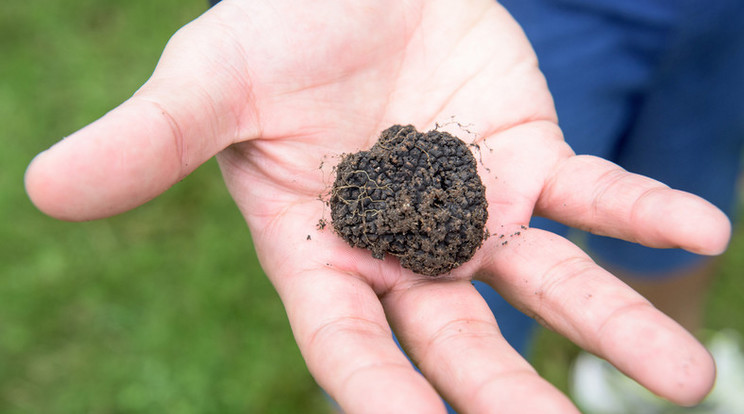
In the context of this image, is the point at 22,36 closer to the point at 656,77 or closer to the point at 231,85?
the point at 231,85

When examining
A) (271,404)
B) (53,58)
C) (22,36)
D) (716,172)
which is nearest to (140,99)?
(271,404)

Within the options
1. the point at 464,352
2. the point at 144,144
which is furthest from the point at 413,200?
the point at 144,144

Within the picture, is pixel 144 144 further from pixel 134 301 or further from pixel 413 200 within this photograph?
pixel 134 301

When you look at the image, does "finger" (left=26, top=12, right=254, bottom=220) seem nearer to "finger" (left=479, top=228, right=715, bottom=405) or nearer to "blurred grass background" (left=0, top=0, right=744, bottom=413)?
"finger" (left=479, top=228, right=715, bottom=405)

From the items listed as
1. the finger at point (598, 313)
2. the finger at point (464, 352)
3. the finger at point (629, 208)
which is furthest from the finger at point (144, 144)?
the finger at point (629, 208)

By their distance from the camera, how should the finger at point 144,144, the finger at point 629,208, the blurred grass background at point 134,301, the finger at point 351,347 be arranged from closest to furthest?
the finger at point 351,347 → the finger at point 144,144 → the finger at point 629,208 → the blurred grass background at point 134,301

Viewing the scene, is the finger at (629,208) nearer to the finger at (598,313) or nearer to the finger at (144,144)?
the finger at (598,313)
